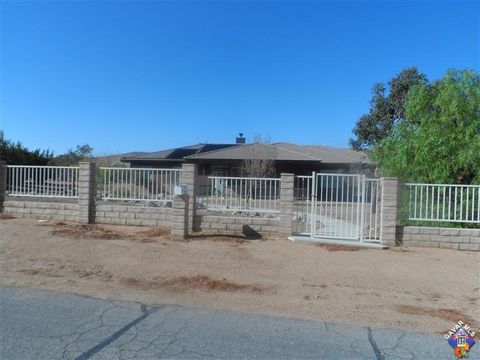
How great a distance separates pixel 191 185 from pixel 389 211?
5.31 metres

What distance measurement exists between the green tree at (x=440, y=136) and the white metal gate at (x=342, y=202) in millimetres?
2749

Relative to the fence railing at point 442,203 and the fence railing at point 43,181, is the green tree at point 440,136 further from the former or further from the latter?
the fence railing at point 43,181

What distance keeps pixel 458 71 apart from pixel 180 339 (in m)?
13.4

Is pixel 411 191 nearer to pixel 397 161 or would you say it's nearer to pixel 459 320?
pixel 397 161

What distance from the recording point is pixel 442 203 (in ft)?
35.2

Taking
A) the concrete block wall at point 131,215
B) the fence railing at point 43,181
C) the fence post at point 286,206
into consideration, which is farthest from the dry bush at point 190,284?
the fence railing at point 43,181

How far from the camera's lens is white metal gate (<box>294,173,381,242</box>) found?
10.7 m

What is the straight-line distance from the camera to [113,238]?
33.6 ft

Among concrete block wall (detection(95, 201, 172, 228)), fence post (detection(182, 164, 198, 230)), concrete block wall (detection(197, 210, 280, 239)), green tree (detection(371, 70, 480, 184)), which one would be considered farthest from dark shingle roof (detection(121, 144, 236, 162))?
concrete block wall (detection(197, 210, 280, 239))

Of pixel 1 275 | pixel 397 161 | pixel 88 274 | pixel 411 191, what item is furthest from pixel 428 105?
pixel 1 275

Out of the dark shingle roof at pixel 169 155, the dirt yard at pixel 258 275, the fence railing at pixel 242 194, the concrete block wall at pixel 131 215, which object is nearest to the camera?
the dirt yard at pixel 258 275

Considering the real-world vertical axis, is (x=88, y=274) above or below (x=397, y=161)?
below

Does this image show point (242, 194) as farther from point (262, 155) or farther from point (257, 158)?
point (262, 155)

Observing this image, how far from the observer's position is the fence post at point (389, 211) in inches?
413
